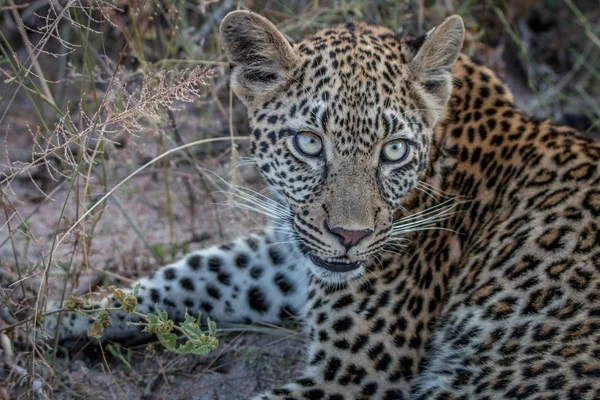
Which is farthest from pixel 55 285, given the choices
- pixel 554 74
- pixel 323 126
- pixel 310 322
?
pixel 554 74

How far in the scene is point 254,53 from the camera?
4.76m

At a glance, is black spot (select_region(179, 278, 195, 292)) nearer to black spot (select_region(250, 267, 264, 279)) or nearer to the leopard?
black spot (select_region(250, 267, 264, 279))

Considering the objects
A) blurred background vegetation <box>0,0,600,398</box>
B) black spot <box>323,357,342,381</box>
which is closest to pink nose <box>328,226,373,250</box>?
black spot <box>323,357,342,381</box>

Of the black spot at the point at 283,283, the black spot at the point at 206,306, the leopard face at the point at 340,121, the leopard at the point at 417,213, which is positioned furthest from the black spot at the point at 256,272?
the leopard face at the point at 340,121

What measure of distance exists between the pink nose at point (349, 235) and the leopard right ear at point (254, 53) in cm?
93

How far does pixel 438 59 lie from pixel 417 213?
85 centimetres

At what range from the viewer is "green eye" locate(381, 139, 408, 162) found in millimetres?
4582

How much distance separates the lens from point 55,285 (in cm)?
627

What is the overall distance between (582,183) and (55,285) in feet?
12.2

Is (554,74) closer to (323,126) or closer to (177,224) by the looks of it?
(177,224)

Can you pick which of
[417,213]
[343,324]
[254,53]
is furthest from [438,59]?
[343,324]

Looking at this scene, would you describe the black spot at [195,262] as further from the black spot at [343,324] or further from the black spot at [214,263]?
the black spot at [343,324]

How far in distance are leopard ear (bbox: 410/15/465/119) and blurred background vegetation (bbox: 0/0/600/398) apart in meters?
1.23

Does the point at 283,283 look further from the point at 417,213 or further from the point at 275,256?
the point at 417,213
